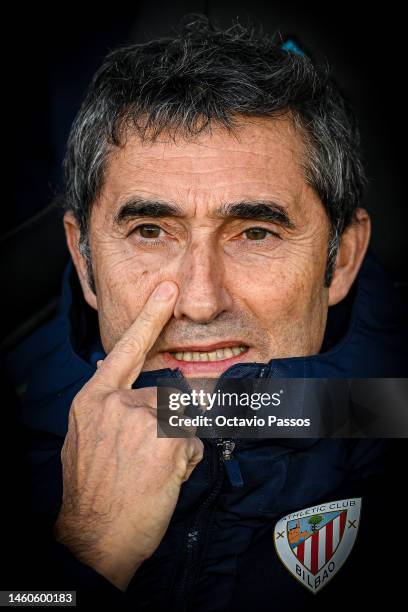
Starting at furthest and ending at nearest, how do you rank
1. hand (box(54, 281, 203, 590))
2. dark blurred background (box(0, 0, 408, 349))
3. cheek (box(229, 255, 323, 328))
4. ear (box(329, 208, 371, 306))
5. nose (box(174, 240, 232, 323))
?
dark blurred background (box(0, 0, 408, 349))
ear (box(329, 208, 371, 306))
cheek (box(229, 255, 323, 328))
nose (box(174, 240, 232, 323))
hand (box(54, 281, 203, 590))

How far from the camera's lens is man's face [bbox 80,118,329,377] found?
1.88 meters

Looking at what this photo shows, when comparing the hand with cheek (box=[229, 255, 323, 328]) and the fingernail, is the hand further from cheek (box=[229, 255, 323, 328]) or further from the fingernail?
cheek (box=[229, 255, 323, 328])

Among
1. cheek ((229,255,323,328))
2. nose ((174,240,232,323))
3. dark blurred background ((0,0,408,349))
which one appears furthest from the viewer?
dark blurred background ((0,0,408,349))

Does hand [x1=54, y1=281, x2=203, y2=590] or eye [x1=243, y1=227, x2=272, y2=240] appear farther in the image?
eye [x1=243, y1=227, x2=272, y2=240]

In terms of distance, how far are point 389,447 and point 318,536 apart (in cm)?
38

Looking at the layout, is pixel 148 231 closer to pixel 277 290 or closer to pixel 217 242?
pixel 217 242

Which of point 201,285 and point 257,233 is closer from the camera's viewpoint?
point 201,285

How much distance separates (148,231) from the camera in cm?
200

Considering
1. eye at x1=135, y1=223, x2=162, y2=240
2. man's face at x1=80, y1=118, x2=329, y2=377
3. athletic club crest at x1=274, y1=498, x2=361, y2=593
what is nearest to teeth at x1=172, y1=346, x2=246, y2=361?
man's face at x1=80, y1=118, x2=329, y2=377

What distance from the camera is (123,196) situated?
1.98 m

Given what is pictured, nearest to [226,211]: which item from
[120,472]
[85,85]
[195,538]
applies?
[120,472]

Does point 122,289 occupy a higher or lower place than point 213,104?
lower

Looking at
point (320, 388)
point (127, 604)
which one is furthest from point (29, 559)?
point (320, 388)

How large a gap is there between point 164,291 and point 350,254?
2.28ft
